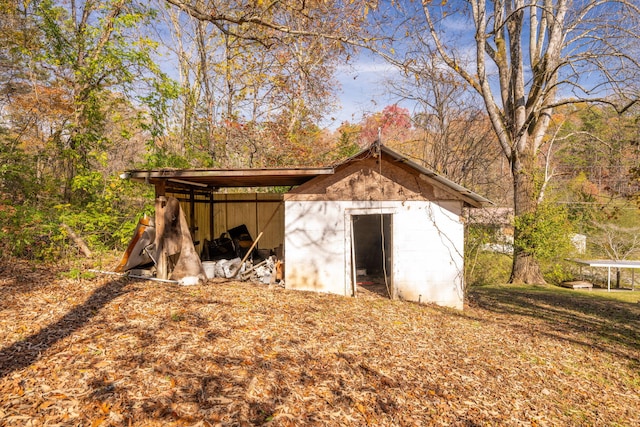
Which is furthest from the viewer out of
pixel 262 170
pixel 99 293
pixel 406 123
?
pixel 406 123

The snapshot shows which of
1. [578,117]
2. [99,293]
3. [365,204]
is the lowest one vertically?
[99,293]

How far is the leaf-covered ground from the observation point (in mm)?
3287

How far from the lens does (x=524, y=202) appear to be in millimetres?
12984

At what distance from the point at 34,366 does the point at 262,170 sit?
15.6 ft

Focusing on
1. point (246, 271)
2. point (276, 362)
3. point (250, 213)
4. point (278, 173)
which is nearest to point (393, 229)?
point (278, 173)

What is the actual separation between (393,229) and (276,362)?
16.0 ft

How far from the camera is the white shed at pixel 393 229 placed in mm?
8227

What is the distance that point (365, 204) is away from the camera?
8266 millimetres

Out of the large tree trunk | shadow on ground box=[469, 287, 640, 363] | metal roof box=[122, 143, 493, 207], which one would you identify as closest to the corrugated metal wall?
metal roof box=[122, 143, 493, 207]

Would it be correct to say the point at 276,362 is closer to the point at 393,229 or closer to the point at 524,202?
the point at 393,229

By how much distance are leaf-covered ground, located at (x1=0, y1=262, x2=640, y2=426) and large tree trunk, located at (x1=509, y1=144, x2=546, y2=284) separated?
6.18 metres

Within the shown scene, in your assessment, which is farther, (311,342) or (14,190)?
(14,190)

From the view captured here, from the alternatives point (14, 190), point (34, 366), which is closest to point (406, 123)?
point (14, 190)

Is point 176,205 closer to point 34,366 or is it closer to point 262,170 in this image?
point 262,170
